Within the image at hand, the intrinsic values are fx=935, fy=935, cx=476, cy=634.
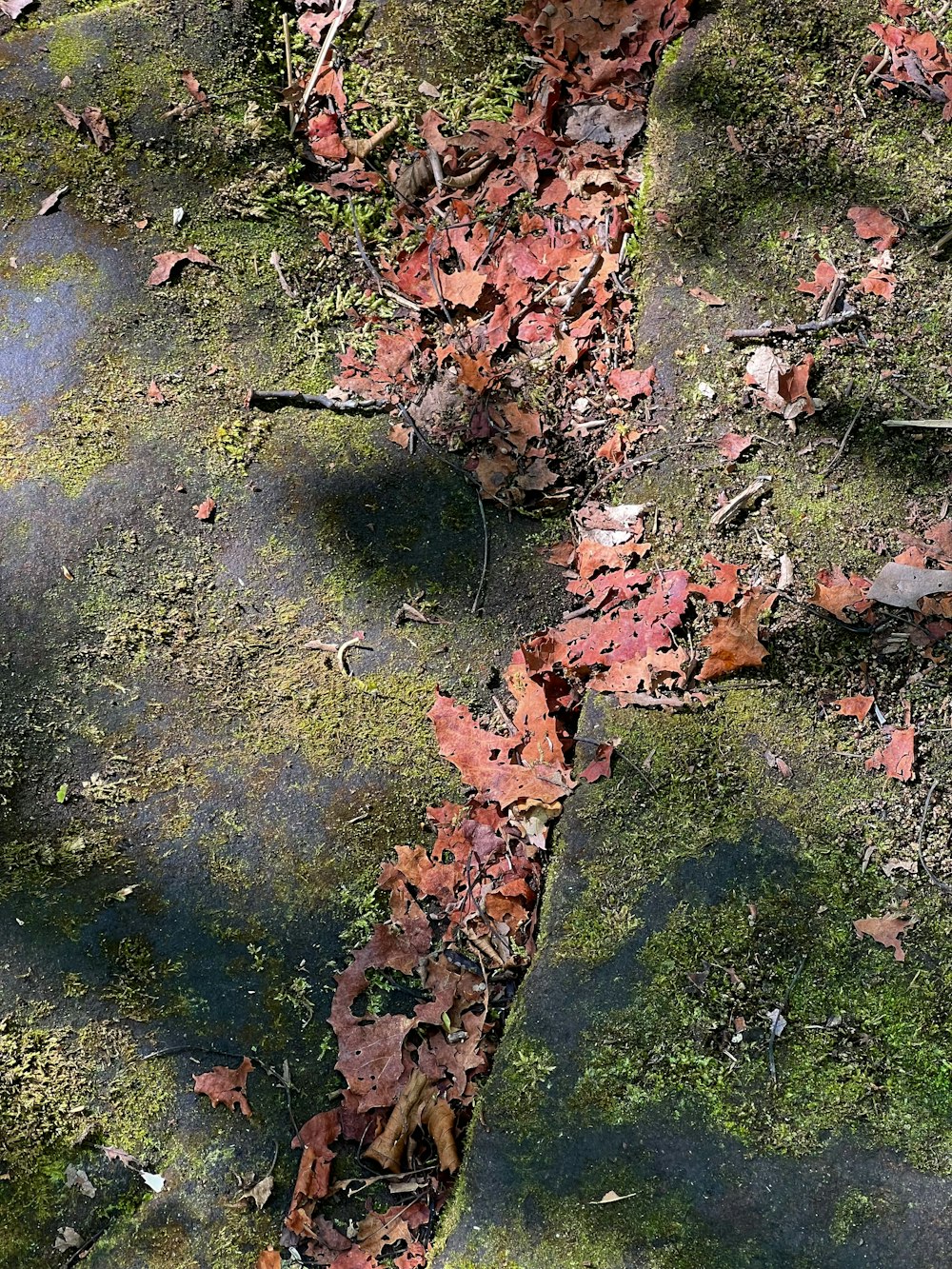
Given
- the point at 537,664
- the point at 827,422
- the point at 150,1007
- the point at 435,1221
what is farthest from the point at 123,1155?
the point at 827,422

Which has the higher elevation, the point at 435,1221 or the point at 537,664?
the point at 537,664

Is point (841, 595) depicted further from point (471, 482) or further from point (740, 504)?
point (471, 482)

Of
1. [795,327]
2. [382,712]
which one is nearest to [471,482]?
[382,712]

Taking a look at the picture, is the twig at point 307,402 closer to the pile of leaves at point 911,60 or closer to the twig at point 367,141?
the twig at point 367,141

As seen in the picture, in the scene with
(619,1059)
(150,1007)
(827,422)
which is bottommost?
(619,1059)

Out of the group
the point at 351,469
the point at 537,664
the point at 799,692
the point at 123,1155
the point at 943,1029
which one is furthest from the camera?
the point at 351,469

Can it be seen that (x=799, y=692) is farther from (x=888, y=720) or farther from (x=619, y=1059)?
(x=619, y=1059)

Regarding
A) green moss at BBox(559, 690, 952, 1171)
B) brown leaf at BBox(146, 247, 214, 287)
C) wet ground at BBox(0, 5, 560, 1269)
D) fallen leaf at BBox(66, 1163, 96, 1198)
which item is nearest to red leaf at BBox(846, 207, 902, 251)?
wet ground at BBox(0, 5, 560, 1269)
